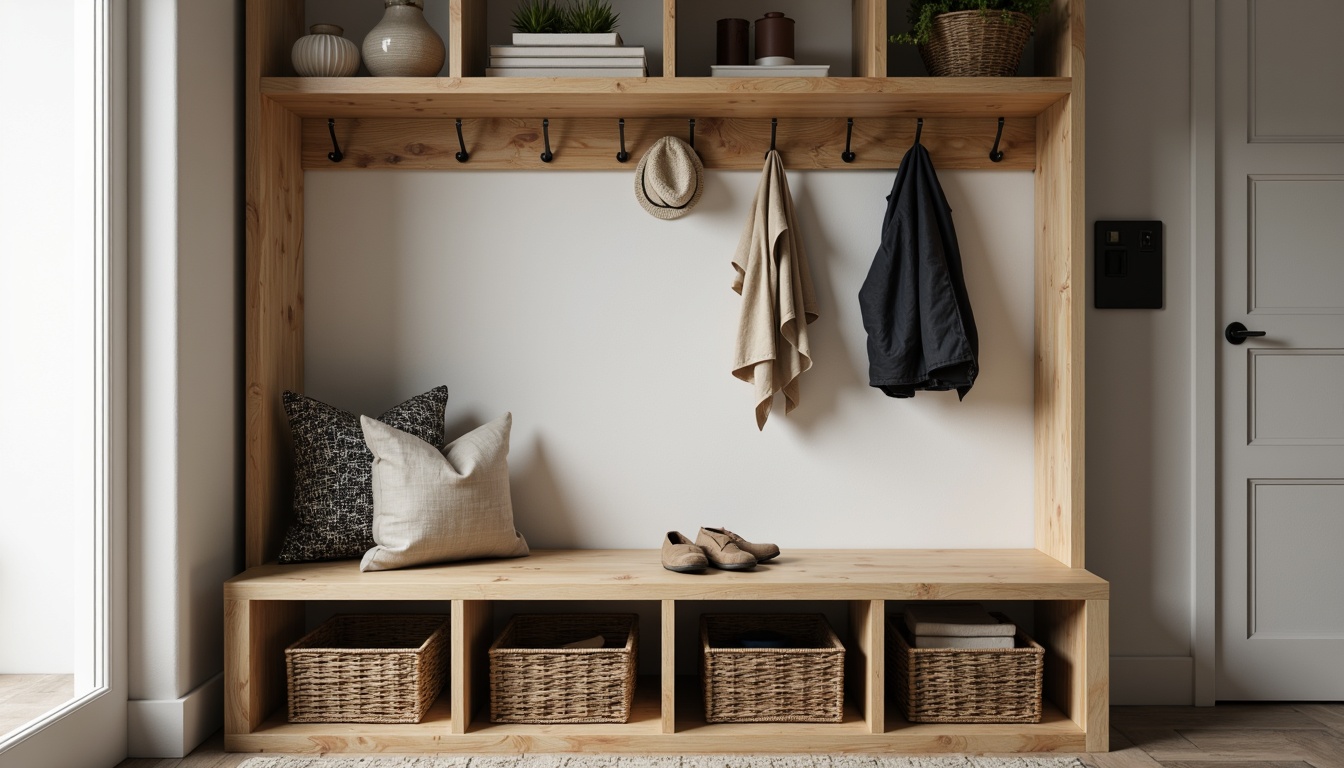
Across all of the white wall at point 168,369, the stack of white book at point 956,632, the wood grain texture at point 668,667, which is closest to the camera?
the white wall at point 168,369

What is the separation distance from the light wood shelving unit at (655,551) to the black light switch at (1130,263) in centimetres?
18

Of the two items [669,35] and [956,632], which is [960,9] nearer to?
[669,35]

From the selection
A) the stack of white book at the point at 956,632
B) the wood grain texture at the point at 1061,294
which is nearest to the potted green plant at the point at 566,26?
the wood grain texture at the point at 1061,294

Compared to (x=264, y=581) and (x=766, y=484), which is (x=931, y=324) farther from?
(x=264, y=581)

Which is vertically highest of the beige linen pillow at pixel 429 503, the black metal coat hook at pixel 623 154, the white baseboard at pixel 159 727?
the black metal coat hook at pixel 623 154

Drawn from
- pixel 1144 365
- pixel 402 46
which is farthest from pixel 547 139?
pixel 1144 365

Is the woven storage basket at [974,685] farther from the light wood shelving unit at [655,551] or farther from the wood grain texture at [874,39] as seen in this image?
the wood grain texture at [874,39]

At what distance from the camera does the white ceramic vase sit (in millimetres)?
2234

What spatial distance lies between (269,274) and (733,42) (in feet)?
4.24

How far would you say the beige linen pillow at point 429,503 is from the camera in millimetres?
2145

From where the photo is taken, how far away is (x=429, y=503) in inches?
84.7

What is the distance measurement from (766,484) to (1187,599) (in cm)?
116

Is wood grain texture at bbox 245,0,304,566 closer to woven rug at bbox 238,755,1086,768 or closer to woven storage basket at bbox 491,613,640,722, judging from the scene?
woven rug at bbox 238,755,1086,768

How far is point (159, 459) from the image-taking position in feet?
6.49
